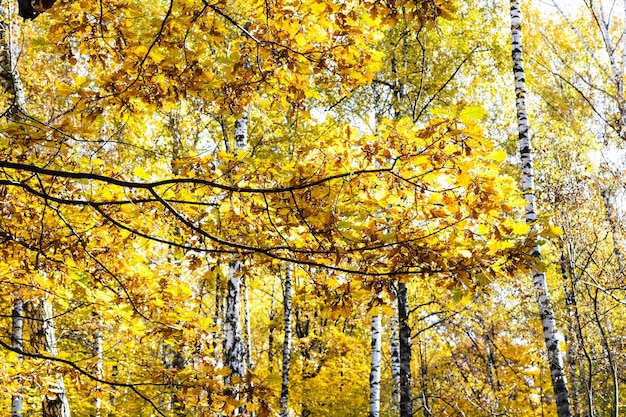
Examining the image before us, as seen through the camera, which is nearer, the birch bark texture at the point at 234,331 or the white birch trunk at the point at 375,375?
the birch bark texture at the point at 234,331

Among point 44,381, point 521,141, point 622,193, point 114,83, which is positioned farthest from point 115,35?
point 622,193

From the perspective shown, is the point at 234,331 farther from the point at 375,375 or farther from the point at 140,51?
the point at 140,51

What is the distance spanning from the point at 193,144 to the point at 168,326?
26.3ft

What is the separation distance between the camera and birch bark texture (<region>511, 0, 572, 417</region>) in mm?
5227

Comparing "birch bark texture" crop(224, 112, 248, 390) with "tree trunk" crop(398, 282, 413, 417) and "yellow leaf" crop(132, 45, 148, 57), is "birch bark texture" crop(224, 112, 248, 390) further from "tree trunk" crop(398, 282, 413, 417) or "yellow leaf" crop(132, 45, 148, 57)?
"yellow leaf" crop(132, 45, 148, 57)

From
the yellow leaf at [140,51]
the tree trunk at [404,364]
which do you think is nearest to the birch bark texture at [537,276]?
the tree trunk at [404,364]

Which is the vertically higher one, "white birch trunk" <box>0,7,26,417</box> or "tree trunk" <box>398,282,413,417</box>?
"white birch trunk" <box>0,7,26,417</box>

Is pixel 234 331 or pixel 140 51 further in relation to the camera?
pixel 234 331

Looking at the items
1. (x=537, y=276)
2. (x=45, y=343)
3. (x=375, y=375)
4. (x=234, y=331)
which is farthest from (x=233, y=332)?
(x=537, y=276)

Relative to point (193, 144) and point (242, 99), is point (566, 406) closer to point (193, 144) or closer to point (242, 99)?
point (242, 99)

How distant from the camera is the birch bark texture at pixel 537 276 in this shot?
5.23 m

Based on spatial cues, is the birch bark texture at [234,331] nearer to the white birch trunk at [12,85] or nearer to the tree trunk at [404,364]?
the white birch trunk at [12,85]

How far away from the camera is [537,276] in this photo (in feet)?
18.6

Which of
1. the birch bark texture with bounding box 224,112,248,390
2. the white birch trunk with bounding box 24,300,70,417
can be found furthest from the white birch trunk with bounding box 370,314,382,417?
the white birch trunk with bounding box 24,300,70,417
